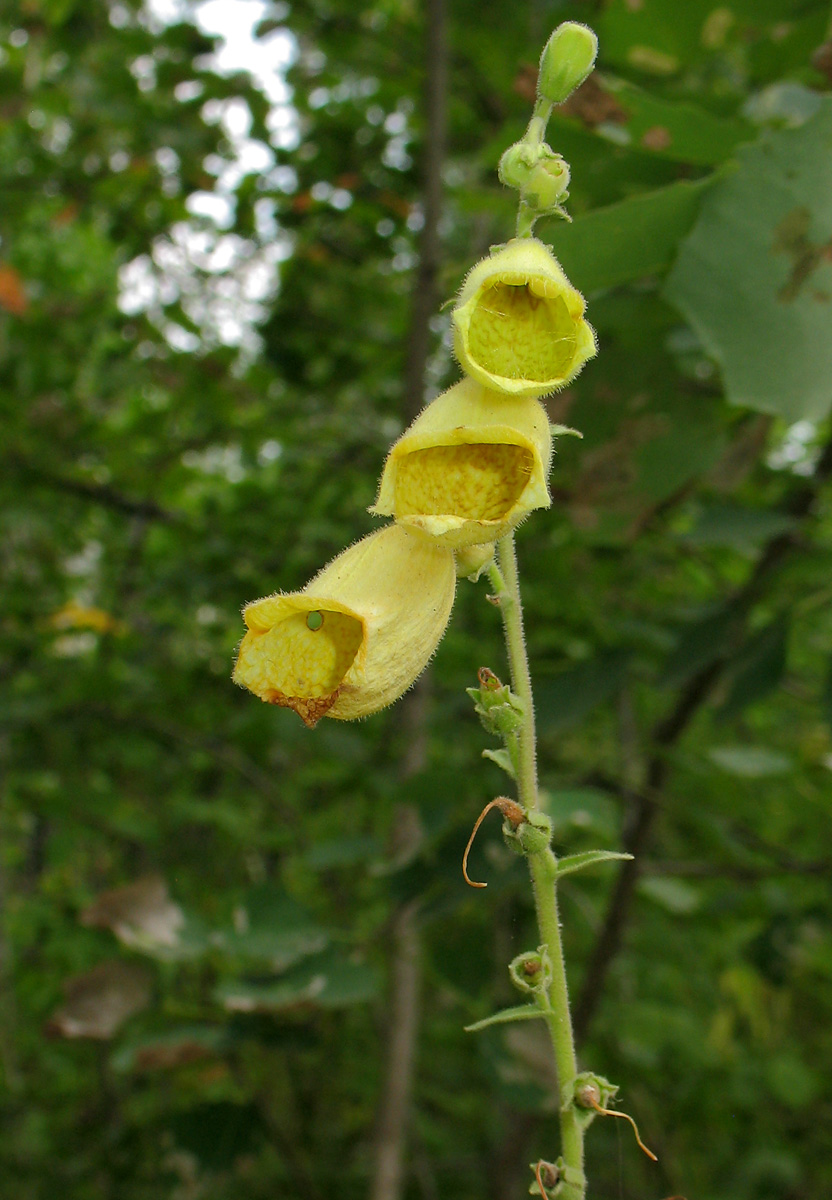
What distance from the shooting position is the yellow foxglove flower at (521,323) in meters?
0.44

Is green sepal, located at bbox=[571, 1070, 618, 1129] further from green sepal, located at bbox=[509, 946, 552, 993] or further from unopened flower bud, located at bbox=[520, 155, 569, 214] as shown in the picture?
unopened flower bud, located at bbox=[520, 155, 569, 214]

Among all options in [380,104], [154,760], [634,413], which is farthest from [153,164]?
[634,413]

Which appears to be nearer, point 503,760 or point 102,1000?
point 503,760

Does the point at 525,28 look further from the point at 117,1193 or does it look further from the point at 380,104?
the point at 117,1193

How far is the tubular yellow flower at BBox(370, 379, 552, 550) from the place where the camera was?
431 mm

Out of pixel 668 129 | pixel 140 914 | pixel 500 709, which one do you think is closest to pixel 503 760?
pixel 500 709

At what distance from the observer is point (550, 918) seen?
38 centimetres

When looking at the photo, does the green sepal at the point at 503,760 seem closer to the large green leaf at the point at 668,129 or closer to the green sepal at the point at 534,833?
the green sepal at the point at 534,833

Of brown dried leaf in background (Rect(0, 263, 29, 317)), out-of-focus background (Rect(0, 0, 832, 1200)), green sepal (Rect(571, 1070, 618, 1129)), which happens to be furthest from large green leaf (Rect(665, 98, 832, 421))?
brown dried leaf in background (Rect(0, 263, 29, 317))

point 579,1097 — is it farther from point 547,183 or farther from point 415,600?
point 547,183

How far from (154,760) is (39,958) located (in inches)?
51.5

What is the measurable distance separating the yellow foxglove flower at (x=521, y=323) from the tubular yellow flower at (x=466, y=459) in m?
0.02

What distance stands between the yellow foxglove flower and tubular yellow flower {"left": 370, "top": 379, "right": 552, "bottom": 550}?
0.6 inches

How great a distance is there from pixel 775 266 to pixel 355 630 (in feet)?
1.41
